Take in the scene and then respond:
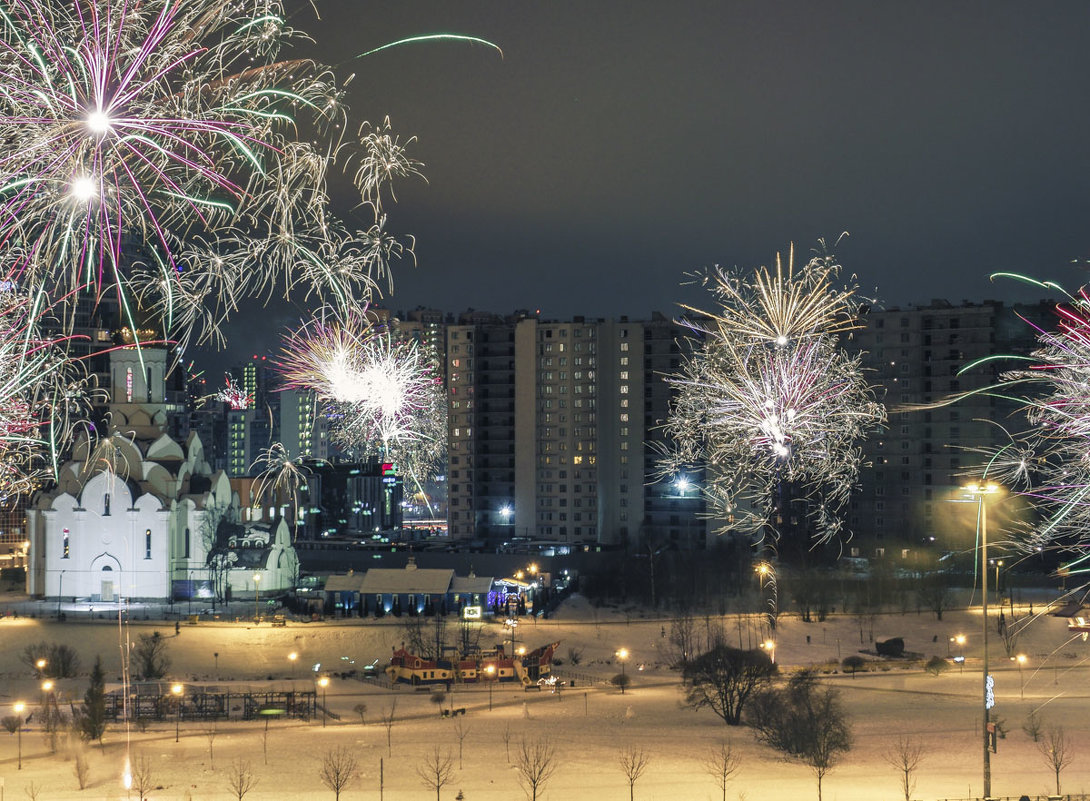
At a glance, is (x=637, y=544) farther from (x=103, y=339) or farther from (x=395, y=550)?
(x=103, y=339)

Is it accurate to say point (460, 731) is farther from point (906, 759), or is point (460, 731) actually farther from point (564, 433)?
point (564, 433)

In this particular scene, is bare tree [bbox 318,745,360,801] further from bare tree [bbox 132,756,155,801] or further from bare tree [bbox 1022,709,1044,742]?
bare tree [bbox 1022,709,1044,742]

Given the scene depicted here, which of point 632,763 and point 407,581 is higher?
point 407,581

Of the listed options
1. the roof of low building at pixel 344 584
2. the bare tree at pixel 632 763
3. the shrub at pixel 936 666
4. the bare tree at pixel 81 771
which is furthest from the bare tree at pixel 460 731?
the roof of low building at pixel 344 584

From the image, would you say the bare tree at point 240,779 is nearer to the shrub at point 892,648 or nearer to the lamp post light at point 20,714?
the lamp post light at point 20,714

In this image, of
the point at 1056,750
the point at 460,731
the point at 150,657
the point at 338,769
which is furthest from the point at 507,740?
the point at 150,657

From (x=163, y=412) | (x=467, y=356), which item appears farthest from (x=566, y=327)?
(x=163, y=412)

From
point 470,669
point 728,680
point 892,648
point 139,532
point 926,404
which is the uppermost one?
point 926,404
